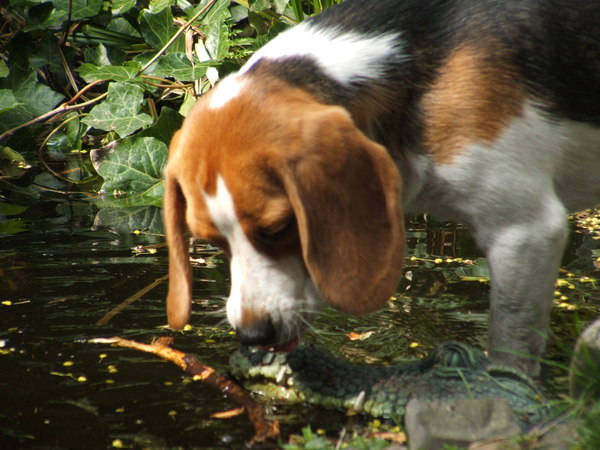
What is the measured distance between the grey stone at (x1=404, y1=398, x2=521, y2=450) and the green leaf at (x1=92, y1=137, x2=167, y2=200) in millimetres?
3498

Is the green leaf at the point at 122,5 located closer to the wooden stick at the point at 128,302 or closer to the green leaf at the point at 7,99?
the green leaf at the point at 7,99

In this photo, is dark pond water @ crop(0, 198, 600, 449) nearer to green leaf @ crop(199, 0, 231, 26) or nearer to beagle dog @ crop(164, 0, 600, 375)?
beagle dog @ crop(164, 0, 600, 375)

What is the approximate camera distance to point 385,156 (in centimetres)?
263

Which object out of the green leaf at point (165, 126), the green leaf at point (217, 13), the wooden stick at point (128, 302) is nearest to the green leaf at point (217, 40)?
the green leaf at point (217, 13)

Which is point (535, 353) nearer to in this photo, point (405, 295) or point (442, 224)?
point (405, 295)

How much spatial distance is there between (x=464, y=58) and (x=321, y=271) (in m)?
0.88

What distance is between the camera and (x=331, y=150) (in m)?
2.56

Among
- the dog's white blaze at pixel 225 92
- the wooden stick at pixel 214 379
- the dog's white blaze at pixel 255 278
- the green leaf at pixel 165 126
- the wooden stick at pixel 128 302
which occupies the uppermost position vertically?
the dog's white blaze at pixel 225 92

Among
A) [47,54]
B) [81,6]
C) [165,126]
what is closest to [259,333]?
[165,126]

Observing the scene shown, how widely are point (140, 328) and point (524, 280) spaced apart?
1.51 meters

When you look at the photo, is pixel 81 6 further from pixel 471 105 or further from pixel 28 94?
pixel 471 105

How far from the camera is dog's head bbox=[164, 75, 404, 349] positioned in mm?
2561

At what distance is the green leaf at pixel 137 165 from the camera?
558 centimetres

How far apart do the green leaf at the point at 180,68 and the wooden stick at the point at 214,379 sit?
9.59 feet
